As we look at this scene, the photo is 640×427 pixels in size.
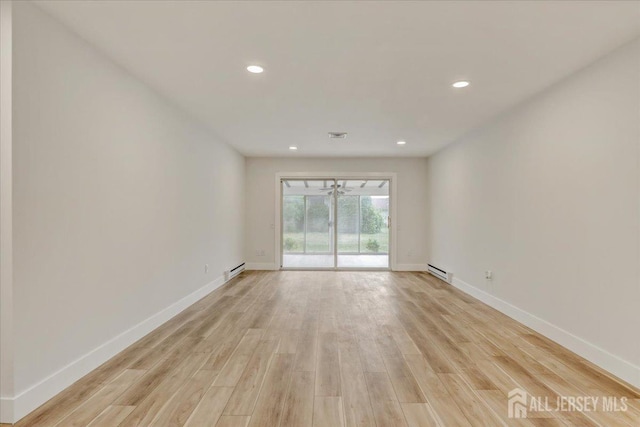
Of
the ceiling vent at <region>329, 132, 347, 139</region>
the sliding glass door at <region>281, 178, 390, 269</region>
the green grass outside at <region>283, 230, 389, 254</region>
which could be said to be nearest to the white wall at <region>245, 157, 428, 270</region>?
the sliding glass door at <region>281, 178, 390, 269</region>

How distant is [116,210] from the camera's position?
2564 mm

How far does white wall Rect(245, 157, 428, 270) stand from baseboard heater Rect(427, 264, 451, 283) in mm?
339

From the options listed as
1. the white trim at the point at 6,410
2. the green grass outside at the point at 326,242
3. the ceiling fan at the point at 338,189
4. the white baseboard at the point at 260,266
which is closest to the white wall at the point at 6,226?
the white trim at the point at 6,410

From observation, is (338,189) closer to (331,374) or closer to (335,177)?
(335,177)

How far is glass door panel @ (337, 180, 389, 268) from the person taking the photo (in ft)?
22.4

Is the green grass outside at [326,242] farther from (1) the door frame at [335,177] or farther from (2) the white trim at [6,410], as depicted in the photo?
(2) the white trim at [6,410]

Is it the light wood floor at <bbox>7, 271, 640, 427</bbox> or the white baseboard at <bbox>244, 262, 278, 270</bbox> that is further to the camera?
the white baseboard at <bbox>244, 262, 278, 270</bbox>

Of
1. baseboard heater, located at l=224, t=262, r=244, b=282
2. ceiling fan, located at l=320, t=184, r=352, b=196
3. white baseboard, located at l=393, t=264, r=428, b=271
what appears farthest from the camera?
ceiling fan, located at l=320, t=184, r=352, b=196

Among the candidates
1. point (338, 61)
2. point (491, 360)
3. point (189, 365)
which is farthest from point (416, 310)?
point (338, 61)

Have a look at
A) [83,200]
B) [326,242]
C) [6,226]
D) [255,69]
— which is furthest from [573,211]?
[326,242]

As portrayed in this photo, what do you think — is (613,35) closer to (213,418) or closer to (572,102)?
(572,102)

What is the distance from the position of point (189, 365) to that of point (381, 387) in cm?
141

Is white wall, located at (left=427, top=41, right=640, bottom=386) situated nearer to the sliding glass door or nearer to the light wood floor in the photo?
the light wood floor

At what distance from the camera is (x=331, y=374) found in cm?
223
